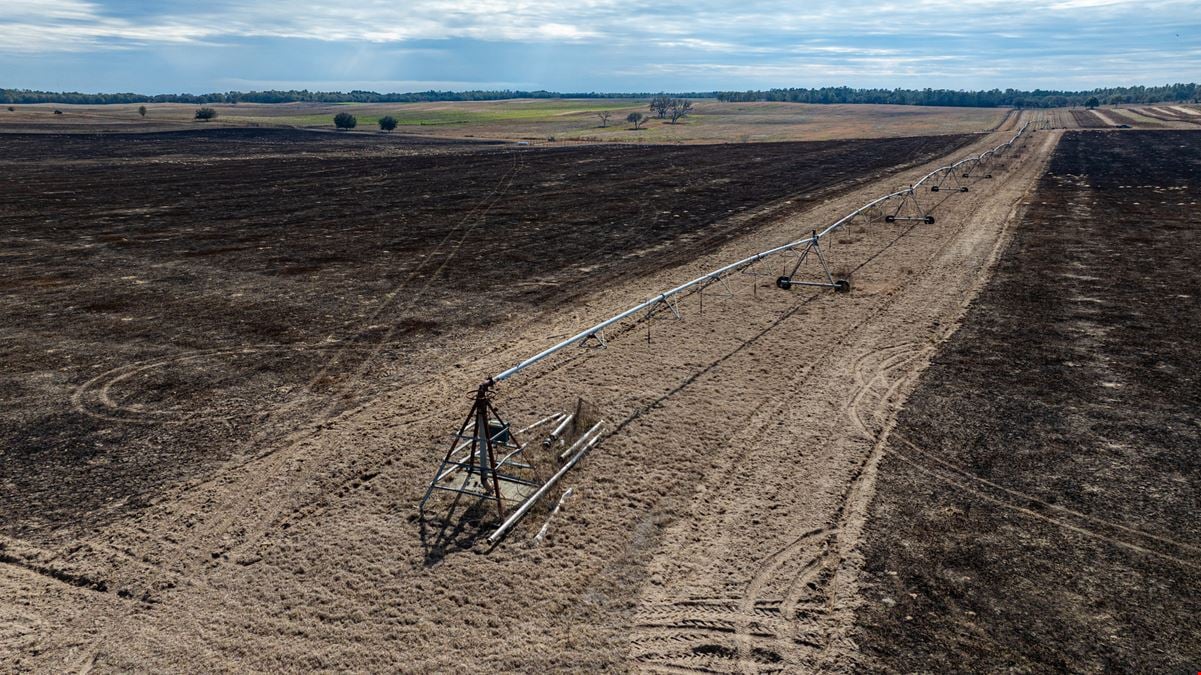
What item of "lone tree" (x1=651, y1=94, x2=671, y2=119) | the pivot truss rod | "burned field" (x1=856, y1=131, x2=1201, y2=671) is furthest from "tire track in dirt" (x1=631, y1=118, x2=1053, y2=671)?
"lone tree" (x1=651, y1=94, x2=671, y2=119)

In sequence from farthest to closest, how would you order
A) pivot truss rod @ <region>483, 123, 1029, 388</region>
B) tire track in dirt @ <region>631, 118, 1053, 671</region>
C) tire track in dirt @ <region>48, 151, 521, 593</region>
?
pivot truss rod @ <region>483, 123, 1029, 388</region> → tire track in dirt @ <region>48, 151, 521, 593</region> → tire track in dirt @ <region>631, 118, 1053, 671</region>

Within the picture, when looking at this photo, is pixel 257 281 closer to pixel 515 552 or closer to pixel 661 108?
pixel 515 552

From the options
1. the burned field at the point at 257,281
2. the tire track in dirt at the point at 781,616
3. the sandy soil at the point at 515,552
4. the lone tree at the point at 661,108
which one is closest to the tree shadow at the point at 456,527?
the sandy soil at the point at 515,552

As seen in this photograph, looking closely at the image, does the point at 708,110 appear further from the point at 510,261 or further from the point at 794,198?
the point at 510,261

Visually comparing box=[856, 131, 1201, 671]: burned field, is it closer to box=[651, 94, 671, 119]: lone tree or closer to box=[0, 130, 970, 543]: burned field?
box=[0, 130, 970, 543]: burned field

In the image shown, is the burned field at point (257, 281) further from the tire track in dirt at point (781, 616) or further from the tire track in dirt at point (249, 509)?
the tire track in dirt at point (781, 616)

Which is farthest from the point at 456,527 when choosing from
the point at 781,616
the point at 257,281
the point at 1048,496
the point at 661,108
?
the point at 661,108

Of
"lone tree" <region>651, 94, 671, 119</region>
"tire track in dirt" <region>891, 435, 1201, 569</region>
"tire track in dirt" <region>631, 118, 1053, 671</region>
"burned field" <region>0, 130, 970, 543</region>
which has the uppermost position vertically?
"lone tree" <region>651, 94, 671, 119</region>
